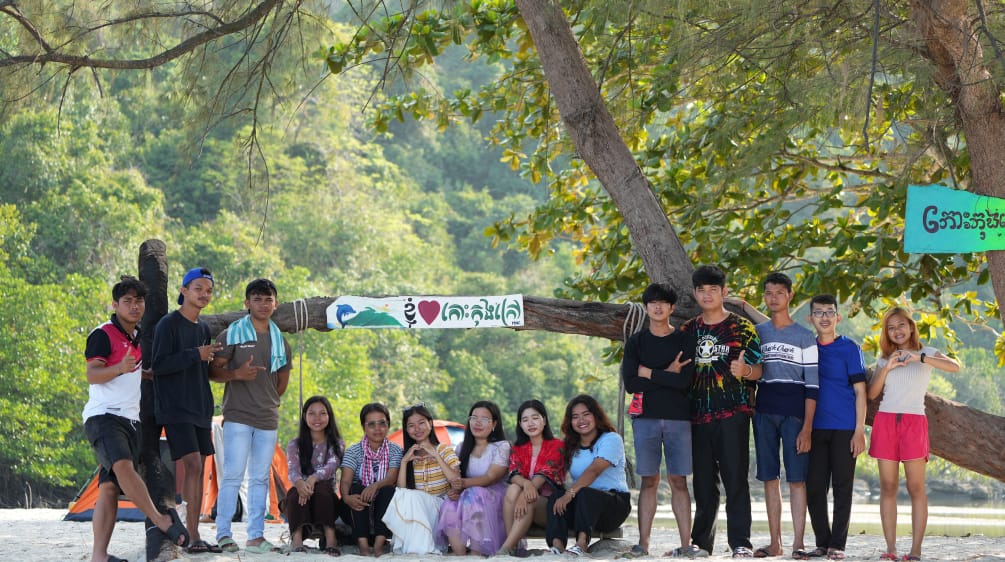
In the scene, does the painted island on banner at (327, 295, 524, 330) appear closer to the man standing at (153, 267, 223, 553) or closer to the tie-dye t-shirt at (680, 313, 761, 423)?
the man standing at (153, 267, 223, 553)

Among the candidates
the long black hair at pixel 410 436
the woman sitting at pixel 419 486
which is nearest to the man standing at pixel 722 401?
the woman sitting at pixel 419 486

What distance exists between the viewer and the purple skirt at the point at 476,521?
222 inches

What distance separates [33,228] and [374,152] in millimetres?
15616

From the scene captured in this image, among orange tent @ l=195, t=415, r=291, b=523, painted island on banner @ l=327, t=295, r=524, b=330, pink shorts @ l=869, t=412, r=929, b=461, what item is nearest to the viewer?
pink shorts @ l=869, t=412, r=929, b=461

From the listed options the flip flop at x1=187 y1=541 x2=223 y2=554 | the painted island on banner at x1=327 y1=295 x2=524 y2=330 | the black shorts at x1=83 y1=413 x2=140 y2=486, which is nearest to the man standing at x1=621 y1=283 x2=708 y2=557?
the painted island on banner at x1=327 y1=295 x2=524 y2=330

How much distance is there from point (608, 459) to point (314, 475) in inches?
56.6

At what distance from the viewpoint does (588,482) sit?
18.5 feet

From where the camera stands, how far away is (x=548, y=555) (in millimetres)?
5441

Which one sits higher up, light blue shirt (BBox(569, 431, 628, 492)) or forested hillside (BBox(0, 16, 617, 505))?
forested hillside (BBox(0, 16, 617, 505))

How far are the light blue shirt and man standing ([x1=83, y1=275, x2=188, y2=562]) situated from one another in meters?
1.86

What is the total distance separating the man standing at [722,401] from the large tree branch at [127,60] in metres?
3.05

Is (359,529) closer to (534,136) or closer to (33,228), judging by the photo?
(534,136)

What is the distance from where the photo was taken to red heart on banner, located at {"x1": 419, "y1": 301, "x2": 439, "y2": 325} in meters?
6.09

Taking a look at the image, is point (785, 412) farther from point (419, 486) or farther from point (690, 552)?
point (419, 486)
